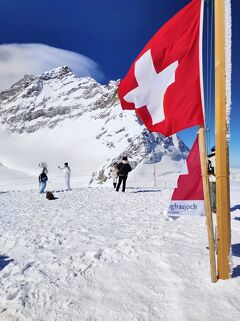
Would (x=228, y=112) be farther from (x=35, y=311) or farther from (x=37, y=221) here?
(x=37, y=221)

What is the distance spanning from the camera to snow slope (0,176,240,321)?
11.2ft

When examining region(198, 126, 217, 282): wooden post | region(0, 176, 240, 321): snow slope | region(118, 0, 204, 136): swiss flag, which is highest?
region(118, 0, 204, 136): swiss flag

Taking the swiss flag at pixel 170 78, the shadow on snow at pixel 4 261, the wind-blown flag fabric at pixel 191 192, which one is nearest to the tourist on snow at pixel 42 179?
the wind-blown flag fabric at pixel 191 192

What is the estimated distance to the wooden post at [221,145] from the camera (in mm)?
3641

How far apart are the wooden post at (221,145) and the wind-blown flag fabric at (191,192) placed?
256 cm

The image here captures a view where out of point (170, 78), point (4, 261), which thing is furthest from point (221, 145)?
point (4, 261)

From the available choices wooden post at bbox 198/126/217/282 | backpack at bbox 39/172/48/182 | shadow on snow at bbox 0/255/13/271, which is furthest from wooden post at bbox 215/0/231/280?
backpack at bbox 39/172/48/182

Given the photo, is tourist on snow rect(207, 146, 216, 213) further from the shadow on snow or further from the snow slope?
the shadow on snow

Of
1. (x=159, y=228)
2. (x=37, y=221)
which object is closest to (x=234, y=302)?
(x=159, y=228)

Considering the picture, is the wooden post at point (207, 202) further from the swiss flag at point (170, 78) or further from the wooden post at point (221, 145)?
the swiss flag at point (170, 78)

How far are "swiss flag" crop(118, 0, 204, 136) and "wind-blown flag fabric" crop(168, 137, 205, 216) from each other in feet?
7.73

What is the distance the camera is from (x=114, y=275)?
4367mm

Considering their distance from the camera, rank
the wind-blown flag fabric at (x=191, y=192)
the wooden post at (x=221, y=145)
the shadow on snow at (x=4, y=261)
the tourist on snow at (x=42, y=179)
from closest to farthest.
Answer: the wooden post at (x=221, y=145)
the shadow on snow at (x=4, y=261)
the wind-blown flag fabric at (x=191, y=192)
the tourist on snow at (x=42, y=179)

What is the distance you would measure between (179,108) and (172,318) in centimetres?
241
